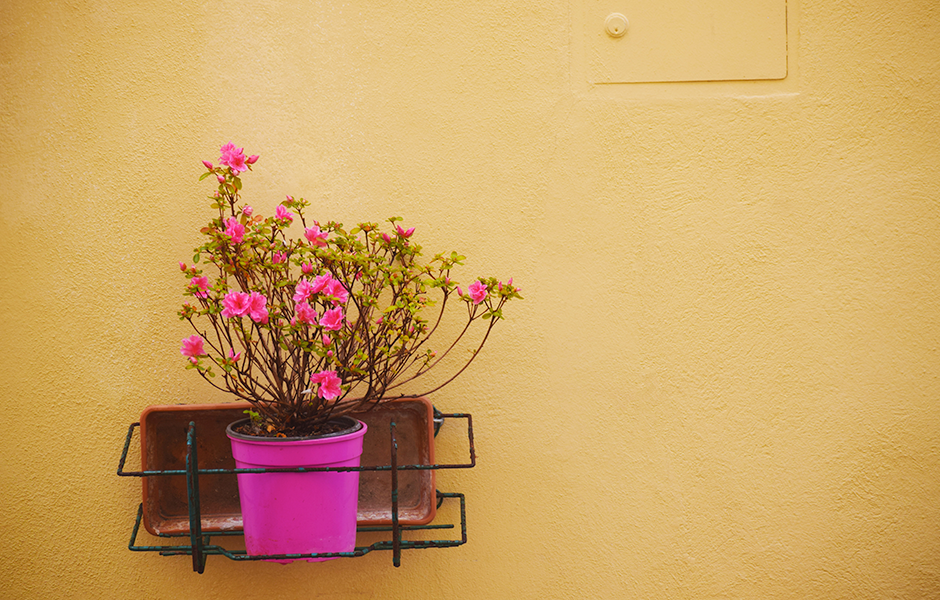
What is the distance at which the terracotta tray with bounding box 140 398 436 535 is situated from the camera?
51.4 inches

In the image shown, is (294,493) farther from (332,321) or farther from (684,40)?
(684,40)

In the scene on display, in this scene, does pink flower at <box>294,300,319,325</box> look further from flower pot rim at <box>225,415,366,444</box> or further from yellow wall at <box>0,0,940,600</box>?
yellow wall at <box>0,0,940,600</box>

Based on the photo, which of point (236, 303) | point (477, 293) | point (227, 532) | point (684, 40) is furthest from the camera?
point (684, 40)

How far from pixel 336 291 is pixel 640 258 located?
73 cm

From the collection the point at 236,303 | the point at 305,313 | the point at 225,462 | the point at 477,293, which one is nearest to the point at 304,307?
the point at 305,313

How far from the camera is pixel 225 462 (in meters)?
1.36

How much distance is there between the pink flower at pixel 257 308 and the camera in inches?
42.9

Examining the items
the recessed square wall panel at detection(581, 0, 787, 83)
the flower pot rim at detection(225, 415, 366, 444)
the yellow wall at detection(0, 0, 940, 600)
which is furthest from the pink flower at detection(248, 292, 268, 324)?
the recessed square wall panel at detection(581, 0, 787, 83)

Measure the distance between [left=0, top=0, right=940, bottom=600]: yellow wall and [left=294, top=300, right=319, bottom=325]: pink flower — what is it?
0.37 m

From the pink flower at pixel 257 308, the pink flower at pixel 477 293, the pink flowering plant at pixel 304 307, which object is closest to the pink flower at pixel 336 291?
the pink flowering plant at pixel 304 307

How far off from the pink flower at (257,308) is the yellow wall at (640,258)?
1.21 ft

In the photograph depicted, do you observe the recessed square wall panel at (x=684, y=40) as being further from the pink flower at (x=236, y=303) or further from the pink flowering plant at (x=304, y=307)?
the pink flower at (x=236, y=303)

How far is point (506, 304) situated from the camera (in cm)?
141

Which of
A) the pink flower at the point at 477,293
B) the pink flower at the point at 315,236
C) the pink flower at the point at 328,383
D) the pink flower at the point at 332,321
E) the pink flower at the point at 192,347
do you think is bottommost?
the pink flower at the point at 328,383
